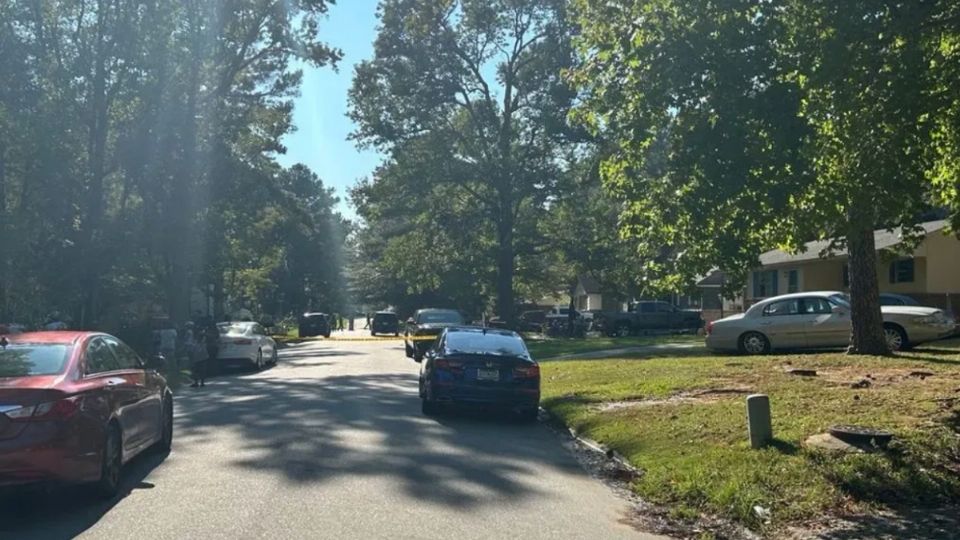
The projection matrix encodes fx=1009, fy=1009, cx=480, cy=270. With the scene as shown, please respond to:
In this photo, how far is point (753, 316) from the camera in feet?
77.3

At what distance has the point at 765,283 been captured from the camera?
43406 millimetres

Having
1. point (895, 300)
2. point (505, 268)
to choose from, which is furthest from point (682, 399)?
point (505, 268)

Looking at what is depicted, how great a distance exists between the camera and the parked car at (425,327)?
99.2ft

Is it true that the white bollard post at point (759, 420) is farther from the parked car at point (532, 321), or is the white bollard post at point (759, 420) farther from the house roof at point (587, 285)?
the house roof at point (587, 285)

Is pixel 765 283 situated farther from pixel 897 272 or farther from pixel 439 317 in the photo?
pixel 439 317

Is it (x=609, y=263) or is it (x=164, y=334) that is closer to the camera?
(x=164, y=334)

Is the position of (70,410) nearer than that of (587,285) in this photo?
Yes

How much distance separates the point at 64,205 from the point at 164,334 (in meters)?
11.3

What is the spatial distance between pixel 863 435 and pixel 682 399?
519 cm

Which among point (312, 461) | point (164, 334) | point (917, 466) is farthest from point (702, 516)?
point (164, 334)

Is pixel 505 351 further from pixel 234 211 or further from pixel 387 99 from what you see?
pixel 387 99

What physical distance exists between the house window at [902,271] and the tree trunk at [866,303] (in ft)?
54.2

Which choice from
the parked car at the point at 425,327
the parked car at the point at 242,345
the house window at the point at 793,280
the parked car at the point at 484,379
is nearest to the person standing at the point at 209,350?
the parked car at the point at 242,345

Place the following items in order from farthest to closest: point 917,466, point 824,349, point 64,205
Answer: point 64,205, point 824,349, point 917,466
